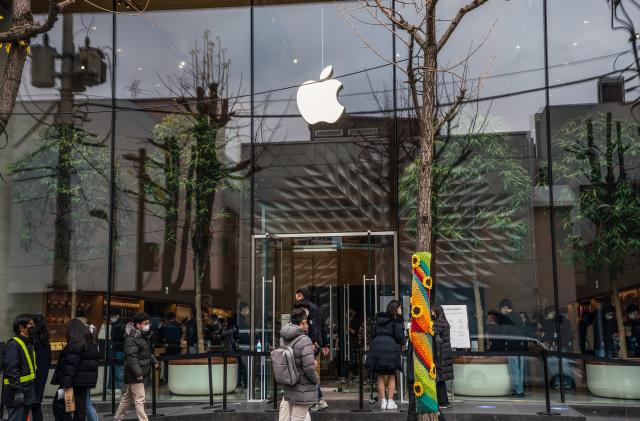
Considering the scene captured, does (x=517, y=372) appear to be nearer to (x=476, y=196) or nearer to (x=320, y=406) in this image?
(x=476, y=196)

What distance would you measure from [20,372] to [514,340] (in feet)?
24.0

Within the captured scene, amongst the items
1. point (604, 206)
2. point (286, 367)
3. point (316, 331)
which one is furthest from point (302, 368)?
point (604, 206)

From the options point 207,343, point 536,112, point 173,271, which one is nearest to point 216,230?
point 173,271

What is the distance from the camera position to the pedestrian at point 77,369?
8.84 m

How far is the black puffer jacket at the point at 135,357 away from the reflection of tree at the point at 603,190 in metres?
6.82

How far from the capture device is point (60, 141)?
13.3 meters

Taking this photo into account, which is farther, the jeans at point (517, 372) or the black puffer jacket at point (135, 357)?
the jeans at point (517, 372)

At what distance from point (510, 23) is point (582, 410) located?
656 cm

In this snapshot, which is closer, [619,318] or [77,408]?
[77,408]

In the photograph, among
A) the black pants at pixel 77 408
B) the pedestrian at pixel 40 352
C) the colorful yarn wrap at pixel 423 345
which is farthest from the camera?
the black pants at pixel 77 408

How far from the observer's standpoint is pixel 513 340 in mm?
11266

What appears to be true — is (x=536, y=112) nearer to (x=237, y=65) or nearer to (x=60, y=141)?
(x=237, y=65)

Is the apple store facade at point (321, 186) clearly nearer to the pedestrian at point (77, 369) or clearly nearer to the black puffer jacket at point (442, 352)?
the black puffer jacket at point (442, 352)

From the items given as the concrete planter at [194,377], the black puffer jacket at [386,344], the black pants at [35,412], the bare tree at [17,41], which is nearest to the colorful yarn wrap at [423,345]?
the black puffer jacket at [386,344]
